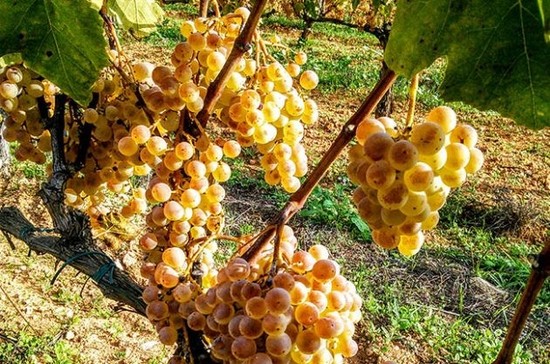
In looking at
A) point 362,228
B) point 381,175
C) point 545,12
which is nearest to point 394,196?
point 381,175

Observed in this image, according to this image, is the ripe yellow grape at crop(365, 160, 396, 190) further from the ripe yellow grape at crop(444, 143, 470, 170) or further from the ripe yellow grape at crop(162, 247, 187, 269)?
the ripe yellow grape at crop(162, 247, 187, 269)

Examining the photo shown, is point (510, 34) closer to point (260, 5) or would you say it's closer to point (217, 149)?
point (260, 5)

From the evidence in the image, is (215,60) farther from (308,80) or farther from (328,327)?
(328,327)

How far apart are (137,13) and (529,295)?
1089 mm

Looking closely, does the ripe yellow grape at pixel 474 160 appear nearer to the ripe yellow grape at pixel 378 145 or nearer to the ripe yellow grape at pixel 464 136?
the ripe yellow grape at pixel 464 136

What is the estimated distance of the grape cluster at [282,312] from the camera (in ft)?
2.68

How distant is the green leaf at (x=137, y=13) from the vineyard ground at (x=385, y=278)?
151 cm

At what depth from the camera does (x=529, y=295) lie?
1.71ft

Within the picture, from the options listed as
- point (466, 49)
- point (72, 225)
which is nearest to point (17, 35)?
point (466, 49)

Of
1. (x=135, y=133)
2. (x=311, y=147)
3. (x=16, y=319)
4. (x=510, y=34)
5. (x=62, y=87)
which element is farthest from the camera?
(x=311, y=147)

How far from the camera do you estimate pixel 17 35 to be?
0.74 m

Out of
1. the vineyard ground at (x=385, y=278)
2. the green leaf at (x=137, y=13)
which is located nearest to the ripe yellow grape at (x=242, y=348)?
the green leaf at (x=137, y=13)

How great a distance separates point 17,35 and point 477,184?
461cm

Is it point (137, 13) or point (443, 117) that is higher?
point (443, 117)
